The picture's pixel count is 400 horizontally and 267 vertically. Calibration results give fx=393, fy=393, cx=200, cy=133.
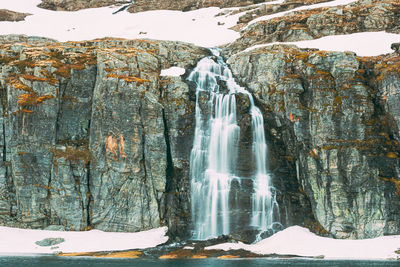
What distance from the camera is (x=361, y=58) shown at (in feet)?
180

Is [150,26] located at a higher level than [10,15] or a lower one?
lower

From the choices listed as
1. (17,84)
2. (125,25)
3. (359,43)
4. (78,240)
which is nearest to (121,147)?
(78,240)

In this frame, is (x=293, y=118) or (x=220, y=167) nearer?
(x=220, y=167)

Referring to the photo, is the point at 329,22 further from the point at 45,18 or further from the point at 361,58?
the point at 45,18

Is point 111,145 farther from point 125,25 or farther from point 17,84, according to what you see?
point 125,25

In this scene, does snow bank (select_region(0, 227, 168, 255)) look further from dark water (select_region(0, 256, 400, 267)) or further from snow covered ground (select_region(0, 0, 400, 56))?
snow covered ground (select_region(0, 0, 400, 56))

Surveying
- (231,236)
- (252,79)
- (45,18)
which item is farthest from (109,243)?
(45,18)

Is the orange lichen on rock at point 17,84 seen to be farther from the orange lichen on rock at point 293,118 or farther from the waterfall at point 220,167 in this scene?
the orange lichen on rock at point 293,118

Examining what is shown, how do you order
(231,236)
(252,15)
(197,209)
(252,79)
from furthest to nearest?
(252,15), (252,79), (197,209), (231,236)

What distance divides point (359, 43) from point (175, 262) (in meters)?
46.6

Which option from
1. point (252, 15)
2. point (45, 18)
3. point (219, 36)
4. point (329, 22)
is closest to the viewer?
point (329, 22)

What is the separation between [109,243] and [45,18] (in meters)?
78.3

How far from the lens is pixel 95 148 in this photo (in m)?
53.3

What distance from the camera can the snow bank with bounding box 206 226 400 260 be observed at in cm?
4112
